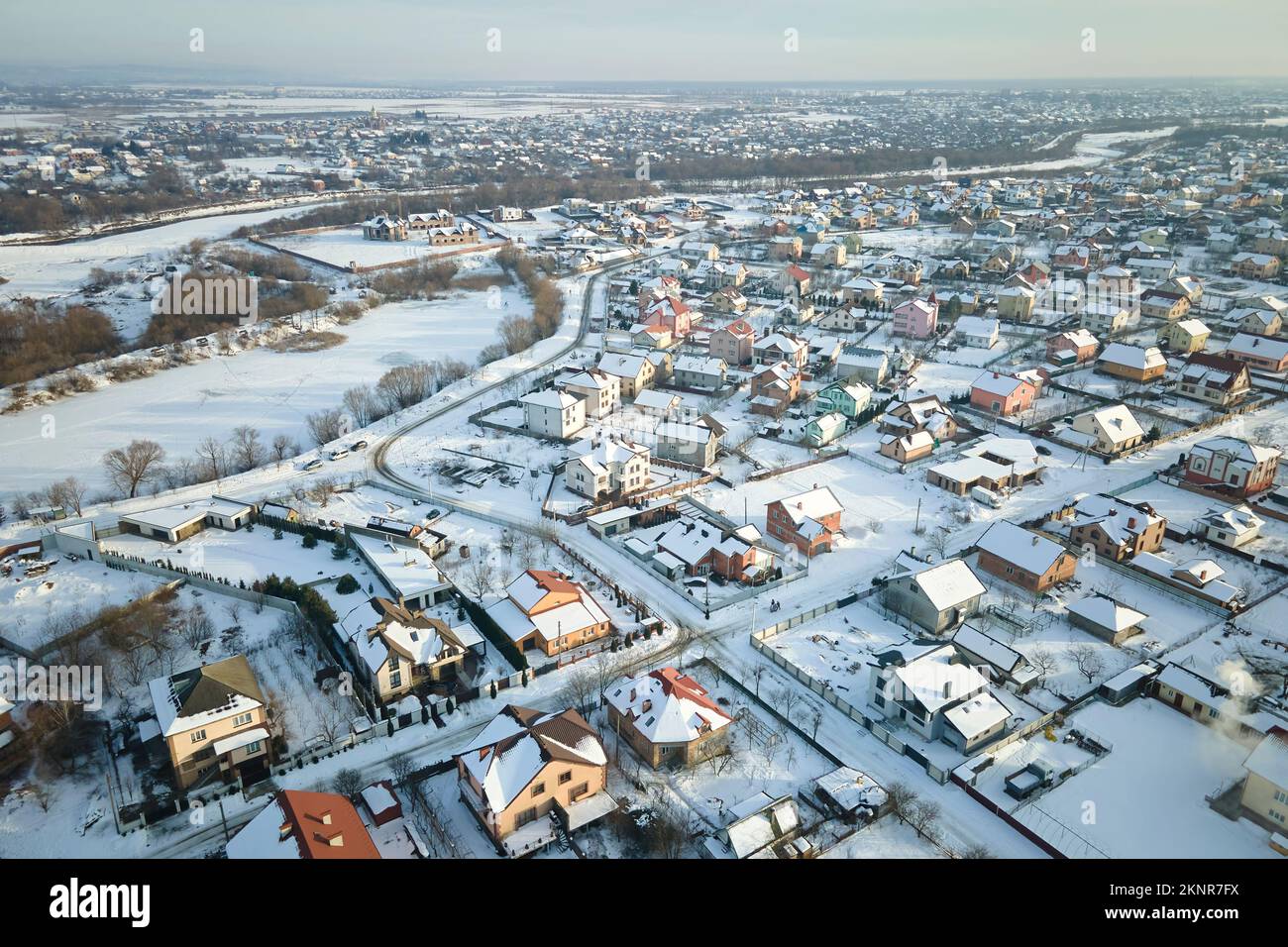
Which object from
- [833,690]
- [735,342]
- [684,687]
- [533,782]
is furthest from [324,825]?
[735,342]

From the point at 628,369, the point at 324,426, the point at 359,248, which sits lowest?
the point at 324,426

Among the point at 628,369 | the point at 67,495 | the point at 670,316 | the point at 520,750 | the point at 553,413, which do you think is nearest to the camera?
the point at 520,750

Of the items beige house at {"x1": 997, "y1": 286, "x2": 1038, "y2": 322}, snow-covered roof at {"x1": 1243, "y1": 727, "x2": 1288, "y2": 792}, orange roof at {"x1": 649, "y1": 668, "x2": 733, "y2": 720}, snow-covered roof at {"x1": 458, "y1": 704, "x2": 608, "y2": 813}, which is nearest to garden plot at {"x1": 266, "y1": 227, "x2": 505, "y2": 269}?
beige house at {"x1": 997, "y1": 286, "x2": 1038, "y2": 322}

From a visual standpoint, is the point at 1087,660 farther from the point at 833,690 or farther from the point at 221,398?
the point at 221,398

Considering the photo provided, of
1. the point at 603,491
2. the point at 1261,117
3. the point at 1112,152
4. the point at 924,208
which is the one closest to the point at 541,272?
the point at 603,491

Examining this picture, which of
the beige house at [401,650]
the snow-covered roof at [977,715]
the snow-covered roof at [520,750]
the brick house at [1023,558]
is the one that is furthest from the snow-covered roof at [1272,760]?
the beige house at [401,650]

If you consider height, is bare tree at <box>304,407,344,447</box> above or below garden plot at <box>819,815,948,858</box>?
above

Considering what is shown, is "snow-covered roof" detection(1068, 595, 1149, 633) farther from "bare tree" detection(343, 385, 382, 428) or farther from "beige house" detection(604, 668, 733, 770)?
"bare tree" detection(343, 385, 382, 428)
